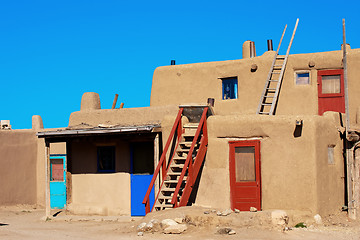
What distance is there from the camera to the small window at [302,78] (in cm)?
1961

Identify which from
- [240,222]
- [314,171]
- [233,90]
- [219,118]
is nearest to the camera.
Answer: [240,222]

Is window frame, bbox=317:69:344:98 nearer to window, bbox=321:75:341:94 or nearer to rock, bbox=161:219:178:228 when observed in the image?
window, bbox=321:75:341:94

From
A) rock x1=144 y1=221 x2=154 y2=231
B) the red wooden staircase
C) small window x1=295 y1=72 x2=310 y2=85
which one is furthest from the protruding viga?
rock x1=144 y1=221 x2=154 y2=231

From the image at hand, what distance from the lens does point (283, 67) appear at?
769 inches

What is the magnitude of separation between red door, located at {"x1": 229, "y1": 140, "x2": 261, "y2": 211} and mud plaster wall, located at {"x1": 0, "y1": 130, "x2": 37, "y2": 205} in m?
11.4

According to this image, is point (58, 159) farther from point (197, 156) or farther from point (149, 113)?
point (197, 156)

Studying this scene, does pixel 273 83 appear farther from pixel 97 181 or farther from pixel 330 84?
pixel 97 181

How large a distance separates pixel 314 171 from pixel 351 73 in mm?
5423

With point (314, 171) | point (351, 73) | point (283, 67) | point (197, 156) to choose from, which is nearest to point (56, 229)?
point (197, 156)

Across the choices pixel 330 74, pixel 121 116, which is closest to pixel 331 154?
pixel 330 74

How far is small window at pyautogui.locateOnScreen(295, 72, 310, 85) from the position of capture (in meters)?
19.6

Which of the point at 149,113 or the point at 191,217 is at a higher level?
the point at 149,113

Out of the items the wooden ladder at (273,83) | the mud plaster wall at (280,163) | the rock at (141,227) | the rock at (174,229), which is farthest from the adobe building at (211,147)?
the rock at (174,229)

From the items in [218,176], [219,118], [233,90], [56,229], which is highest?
[233,90]
